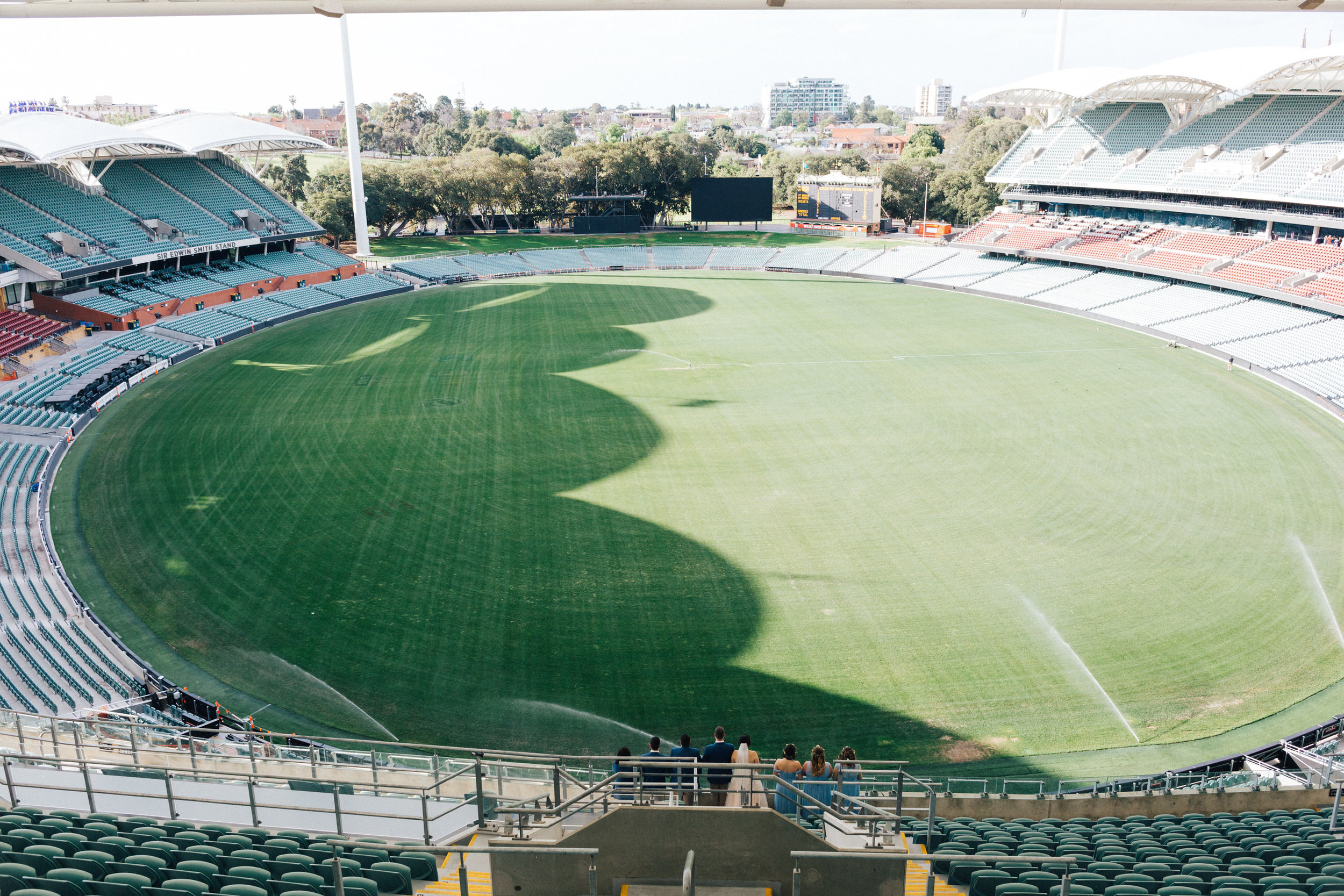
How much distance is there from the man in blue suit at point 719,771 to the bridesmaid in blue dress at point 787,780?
534mm

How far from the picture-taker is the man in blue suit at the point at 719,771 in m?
9.68

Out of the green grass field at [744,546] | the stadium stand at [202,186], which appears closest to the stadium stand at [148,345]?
the green grass field at [744,546]

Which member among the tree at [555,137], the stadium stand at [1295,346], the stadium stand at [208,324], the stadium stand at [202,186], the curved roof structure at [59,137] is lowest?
the stadium stand at [1295,346]

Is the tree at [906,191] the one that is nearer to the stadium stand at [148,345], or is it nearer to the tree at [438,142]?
the tree at [438,142]

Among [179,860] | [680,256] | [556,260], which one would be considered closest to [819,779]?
[179,860]

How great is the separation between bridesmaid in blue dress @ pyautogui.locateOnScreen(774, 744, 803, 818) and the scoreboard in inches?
3337

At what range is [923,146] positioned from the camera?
153000 mm

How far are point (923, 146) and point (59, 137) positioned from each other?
132 meters

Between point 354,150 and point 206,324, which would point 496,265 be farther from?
point 206,324

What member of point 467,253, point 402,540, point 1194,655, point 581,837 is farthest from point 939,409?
point 467,253

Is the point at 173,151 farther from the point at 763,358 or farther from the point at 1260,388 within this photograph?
the point at 1260,388

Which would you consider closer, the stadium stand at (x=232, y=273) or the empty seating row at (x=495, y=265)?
the stadium stand at (x=232, y=273)

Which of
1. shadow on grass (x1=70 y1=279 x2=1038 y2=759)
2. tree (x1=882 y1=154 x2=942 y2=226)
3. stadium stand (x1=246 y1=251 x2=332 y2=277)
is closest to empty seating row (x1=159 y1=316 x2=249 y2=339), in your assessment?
shadow on grass (x1=70 y1=279 x2=1038 y2=759)

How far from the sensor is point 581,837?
866 centimetres
